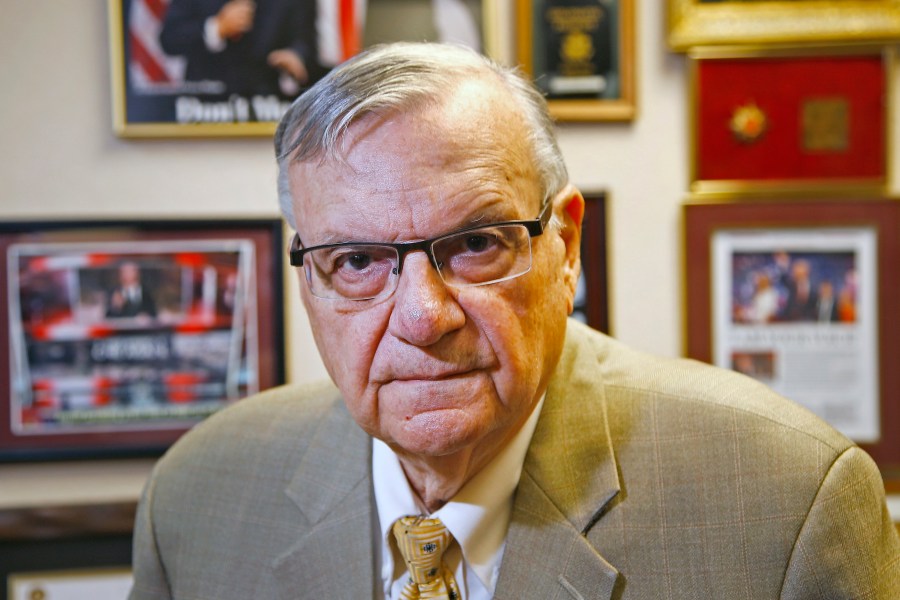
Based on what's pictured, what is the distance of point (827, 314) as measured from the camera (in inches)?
71.6

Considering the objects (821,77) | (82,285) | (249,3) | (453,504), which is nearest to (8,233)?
(82,285)

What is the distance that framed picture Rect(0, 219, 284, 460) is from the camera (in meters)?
1.76

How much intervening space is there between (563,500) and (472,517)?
0.12 meters

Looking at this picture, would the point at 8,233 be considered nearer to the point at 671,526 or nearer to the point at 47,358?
the point at 47,358

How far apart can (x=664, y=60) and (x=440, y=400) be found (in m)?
1.15

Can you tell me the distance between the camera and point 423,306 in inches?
37.4

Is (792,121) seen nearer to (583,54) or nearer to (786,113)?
(786,113)

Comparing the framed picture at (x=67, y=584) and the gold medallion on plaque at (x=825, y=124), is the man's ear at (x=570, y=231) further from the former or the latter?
the framed picture at (x=67, y=584)

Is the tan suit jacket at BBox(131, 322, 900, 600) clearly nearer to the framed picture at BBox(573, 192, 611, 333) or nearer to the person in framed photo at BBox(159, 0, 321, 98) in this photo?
the framed picture at BBox(573, 192, 611, 333)

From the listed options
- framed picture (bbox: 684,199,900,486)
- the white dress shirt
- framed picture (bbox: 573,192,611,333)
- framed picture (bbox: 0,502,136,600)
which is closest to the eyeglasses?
the white dress shirt

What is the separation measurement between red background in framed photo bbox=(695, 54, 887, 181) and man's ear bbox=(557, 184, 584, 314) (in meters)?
0.75

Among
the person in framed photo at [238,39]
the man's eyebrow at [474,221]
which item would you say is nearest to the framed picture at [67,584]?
the person in framed photo at [238,39]

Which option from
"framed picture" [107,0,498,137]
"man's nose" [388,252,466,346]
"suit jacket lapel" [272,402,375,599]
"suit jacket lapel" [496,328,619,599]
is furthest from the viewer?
"framed picture" [107,0,498,137]

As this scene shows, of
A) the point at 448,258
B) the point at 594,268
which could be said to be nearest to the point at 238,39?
the point at 594,268
